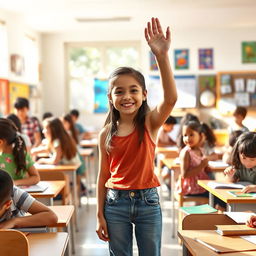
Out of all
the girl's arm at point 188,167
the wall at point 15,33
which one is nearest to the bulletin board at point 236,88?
the wall at point 15,33

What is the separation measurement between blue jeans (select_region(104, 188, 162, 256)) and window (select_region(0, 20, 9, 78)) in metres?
5.42

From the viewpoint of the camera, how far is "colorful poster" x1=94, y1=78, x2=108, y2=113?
9.34 meters

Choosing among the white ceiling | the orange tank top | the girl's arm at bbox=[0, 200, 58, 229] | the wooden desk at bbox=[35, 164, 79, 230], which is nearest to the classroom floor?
the wooden desk at bbox=[35, 164, 79, 230]

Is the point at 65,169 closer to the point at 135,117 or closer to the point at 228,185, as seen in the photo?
the point at 228,185

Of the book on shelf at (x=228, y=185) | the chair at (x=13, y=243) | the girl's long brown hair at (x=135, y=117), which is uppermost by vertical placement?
the girl's long brown hair at (x=135, y=117)

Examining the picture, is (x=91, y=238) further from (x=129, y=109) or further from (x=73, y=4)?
(x=73, y=4)

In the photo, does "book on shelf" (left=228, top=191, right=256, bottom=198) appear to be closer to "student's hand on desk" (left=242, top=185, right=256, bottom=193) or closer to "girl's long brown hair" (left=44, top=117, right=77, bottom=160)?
"student's hand on desk" (left=242, top=185, right=256, bottom=193)

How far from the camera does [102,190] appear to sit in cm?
179

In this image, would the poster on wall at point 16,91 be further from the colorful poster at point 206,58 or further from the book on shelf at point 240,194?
the book on shelf at point 240,194

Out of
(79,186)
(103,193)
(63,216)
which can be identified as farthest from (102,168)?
(79,186)

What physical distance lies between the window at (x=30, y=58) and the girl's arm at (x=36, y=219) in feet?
21.1

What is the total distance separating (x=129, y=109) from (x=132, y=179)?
0.28 metres

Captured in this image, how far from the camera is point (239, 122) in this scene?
563 cm

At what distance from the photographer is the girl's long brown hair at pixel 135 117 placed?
170 centimetres
